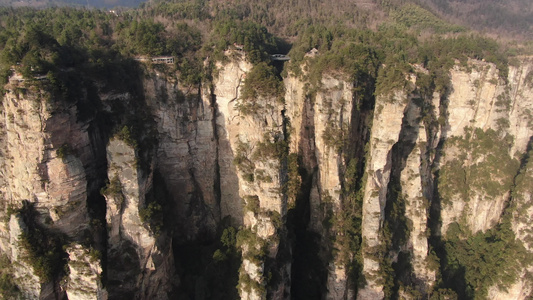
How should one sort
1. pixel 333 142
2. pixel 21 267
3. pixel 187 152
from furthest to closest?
1. pixel 187 152
2. pixel 333 142
3. pixel 21 267

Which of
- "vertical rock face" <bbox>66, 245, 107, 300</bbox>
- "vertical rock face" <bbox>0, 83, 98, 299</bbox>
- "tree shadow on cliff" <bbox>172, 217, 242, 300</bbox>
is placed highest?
"vertical rock face" <bbox>0, 83, 98, 299</bbox>

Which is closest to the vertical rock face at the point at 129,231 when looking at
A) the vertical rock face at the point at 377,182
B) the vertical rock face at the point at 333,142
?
the vertical rock face at the point at 333,142

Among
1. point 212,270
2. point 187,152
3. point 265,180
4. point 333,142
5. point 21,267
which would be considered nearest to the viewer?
point 21,267

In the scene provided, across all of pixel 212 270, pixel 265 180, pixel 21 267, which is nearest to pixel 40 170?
pixel 21 267

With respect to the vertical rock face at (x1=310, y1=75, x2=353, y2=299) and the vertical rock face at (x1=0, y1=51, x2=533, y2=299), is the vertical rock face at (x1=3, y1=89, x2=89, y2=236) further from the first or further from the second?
the vertical rock face at (x1=310, y1=75, x2=353, y2=299)

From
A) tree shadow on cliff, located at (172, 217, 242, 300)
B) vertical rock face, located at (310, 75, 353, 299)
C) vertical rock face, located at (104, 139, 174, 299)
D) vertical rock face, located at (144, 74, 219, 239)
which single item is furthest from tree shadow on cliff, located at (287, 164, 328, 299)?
vertical rock face, located at (104, 139, 174, 299)

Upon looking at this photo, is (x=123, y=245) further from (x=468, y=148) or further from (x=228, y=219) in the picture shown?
(x=468, y=148)

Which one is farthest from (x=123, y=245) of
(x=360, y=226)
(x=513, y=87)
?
(x=513, y=87)

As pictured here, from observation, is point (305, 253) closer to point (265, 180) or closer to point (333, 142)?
point (265, 180)
